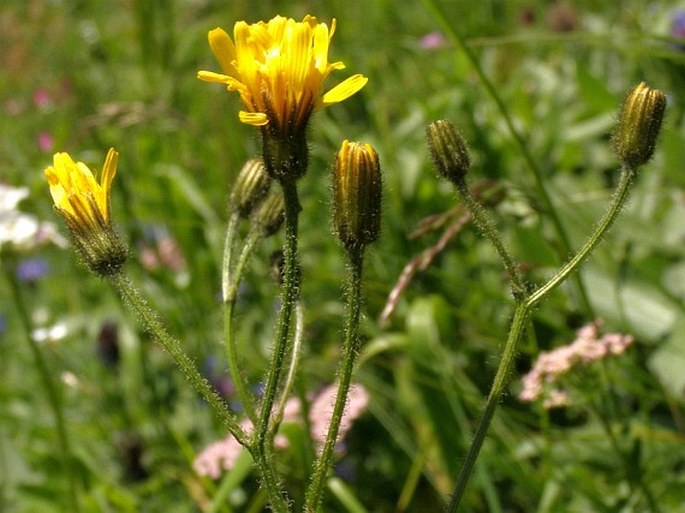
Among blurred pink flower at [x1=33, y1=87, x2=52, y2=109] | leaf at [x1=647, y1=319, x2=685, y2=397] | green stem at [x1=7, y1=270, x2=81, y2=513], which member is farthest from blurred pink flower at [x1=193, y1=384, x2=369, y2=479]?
blurred pink flower at [x1=33, y1=87, x2=52, y2=109]

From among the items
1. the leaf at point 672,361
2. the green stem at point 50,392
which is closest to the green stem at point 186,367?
the green stem at point 50,392

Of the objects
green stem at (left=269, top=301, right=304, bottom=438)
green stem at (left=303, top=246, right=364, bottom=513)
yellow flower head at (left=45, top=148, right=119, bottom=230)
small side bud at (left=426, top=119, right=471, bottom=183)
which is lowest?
green stem at (left=303, top=246, right=364, bottom=513)

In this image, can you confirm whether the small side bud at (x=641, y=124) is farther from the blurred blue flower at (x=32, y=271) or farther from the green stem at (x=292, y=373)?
the blurred blue flower at (x=32, y=271)

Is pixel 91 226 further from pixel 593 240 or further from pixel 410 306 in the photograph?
pixel 410 306

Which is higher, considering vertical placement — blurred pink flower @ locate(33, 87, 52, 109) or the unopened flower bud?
blurred pink flower @ locate(33, 87, 52, 109)

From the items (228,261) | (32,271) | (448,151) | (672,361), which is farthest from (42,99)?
(448,151)

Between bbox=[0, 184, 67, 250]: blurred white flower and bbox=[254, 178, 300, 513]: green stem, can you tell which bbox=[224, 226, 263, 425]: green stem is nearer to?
bbox=[254, 178, 300, 513]: green stem
